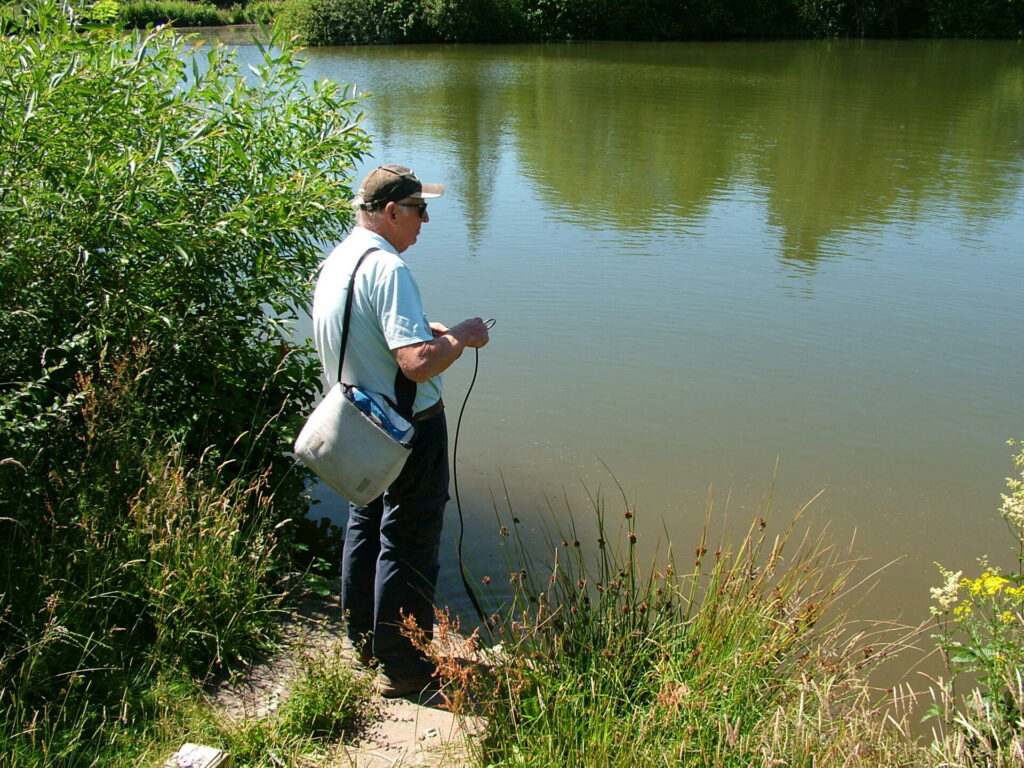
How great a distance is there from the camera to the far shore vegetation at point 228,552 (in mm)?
2887

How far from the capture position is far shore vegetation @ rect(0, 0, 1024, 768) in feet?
9.47

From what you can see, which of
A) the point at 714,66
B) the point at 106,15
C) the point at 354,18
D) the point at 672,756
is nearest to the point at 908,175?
the point at 106,15

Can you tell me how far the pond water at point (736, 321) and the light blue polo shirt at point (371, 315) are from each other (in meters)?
1.65

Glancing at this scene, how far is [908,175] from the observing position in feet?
45.7

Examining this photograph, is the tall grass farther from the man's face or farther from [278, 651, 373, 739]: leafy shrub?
the man's face

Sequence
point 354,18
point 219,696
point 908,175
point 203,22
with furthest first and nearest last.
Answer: point 203,22
point 354,18
point 908,175
point 219,696

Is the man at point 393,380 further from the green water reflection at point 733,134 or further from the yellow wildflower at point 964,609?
the green water reflection at point 733,134

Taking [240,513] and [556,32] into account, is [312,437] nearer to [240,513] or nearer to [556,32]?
[240,513]

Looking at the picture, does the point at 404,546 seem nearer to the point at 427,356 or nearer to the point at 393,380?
the point at 393,380

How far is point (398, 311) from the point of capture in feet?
10.2

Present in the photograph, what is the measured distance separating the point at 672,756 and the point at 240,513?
195 centimetres

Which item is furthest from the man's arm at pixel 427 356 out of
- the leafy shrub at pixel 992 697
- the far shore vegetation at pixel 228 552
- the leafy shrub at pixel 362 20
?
the leafy shrub at pixel 362 20

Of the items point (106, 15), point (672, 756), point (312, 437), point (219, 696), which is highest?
point (106, 15)

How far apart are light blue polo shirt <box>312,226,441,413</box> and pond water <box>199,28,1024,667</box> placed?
5.42 feet
